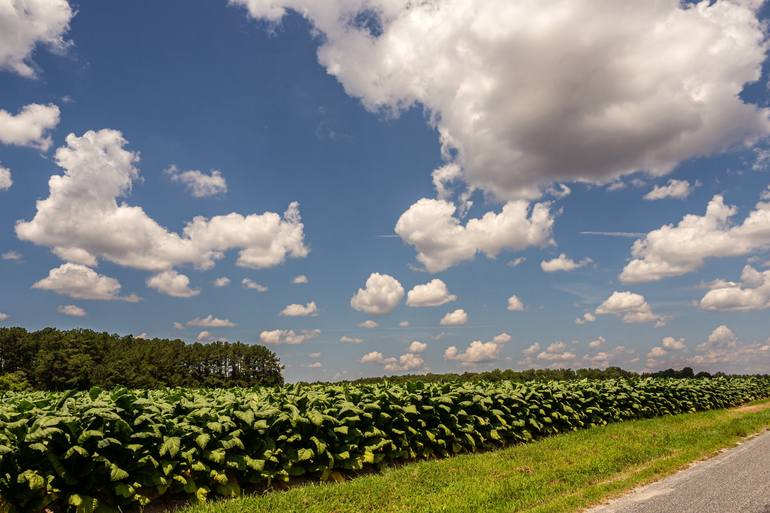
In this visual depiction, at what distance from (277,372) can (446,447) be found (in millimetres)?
91698

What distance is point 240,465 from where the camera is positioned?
27.0 ft

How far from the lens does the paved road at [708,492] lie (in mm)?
7391

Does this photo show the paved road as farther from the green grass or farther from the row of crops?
the row of crops

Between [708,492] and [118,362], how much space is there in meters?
84.4

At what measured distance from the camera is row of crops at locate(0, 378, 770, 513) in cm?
693

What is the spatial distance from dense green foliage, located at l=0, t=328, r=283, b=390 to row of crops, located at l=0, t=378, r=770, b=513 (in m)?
69.2

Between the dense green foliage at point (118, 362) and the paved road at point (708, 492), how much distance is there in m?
73.9

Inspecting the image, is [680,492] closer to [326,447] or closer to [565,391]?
[326,447]

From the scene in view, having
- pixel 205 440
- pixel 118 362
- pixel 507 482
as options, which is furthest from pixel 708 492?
pixel 118 362

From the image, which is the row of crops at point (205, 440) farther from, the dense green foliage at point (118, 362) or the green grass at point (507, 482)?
the dense green foliage at point (118, 362)

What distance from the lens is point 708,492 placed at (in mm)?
8367

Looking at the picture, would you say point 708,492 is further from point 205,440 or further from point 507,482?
point 205,440

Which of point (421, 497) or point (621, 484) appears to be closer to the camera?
point (421, 497)

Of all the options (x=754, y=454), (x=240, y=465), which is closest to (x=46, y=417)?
(x=240, y=465)
